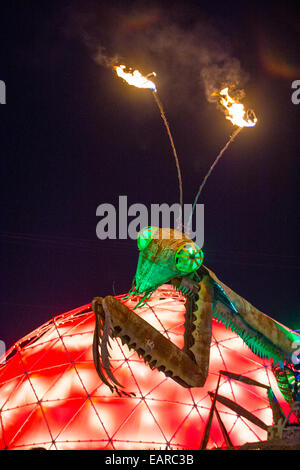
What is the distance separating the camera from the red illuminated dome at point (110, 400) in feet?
27.3

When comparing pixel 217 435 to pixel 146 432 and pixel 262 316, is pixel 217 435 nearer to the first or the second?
pixel 146 432

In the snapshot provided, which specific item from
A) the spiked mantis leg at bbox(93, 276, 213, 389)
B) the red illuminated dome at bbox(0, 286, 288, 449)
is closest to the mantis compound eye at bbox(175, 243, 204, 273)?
the spiked mantis leg at bbox(93, 276, 213, 389)

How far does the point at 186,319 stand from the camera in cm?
394

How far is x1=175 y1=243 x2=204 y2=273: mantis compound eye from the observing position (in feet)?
12.0

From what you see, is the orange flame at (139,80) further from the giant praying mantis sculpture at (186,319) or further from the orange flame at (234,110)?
the giant praying mantis sculpture at (186,319)

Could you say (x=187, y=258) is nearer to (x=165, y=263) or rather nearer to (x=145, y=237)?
(x=165, y=263)

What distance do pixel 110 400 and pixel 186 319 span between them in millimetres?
6110

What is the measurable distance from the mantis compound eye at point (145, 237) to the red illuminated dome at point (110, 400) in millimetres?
5687

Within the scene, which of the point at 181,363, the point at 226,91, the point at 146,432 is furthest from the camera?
the point at 146,432

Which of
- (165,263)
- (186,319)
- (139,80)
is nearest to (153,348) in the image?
(186,319)

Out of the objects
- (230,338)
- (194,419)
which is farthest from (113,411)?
(230,338)

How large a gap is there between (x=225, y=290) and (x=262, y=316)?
2.25 ft

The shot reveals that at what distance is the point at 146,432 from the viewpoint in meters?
8.45

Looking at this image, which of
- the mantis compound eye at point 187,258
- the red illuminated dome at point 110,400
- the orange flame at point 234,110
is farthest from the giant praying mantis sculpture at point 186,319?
the red illuminated dome at point 110,400
